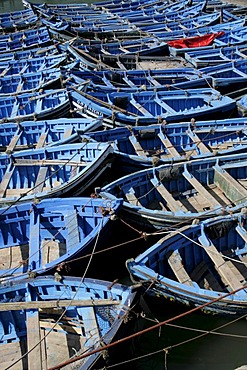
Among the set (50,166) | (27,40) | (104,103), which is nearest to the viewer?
(50,166)

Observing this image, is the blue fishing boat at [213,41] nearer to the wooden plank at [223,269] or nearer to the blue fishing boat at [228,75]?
the blue fishing boat at [228,75]

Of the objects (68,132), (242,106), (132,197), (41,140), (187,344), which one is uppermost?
(242,106)

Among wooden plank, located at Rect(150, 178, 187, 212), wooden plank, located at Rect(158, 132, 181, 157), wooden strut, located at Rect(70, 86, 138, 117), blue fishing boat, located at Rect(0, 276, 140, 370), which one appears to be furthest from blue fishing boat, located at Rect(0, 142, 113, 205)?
blue fishing boat, located at Rect(0, 276, 140, 370)

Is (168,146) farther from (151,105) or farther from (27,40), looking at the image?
(27,40)

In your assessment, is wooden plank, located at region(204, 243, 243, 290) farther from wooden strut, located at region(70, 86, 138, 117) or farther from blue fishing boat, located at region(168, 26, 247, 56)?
blue fishing boat, located at region(168, 26, 247, 56)

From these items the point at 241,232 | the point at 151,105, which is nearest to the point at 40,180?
the point at 241,232

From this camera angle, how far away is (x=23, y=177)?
13406 mm

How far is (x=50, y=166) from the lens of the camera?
1311cm

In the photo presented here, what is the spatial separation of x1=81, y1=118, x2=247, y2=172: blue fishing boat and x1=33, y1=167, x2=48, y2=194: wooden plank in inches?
74.6

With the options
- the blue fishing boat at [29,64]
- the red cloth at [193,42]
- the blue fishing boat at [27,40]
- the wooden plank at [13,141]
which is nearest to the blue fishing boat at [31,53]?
the blue fishing boat at [29,64]

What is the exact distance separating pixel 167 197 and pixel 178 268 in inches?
99.8

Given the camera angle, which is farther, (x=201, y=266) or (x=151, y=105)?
(x=151, y=105)

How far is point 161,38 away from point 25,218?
17.5 m

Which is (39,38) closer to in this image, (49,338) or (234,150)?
(234,150)
